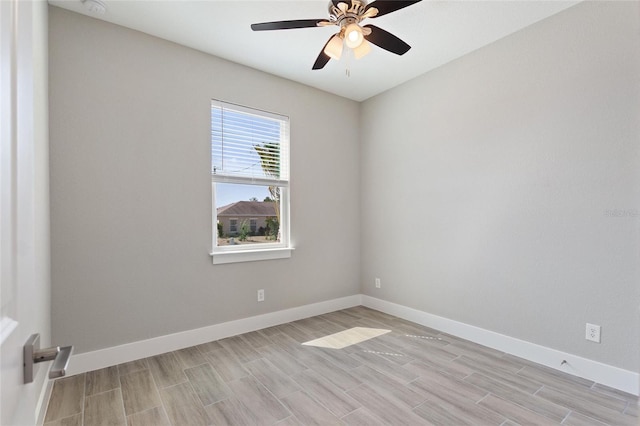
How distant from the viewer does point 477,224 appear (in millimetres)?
2895

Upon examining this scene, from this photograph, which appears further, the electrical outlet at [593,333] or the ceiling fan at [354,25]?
the electrical outlet at [593,333]

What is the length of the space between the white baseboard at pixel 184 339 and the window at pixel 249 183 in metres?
0.65

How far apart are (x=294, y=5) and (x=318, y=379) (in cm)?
283

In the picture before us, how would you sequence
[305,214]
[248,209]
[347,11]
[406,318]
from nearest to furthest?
[347,11] < [248,209] < [406,318] < [305,214]

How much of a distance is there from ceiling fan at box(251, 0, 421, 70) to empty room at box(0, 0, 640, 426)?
0.03 meters

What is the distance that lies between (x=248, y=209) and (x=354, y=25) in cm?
203

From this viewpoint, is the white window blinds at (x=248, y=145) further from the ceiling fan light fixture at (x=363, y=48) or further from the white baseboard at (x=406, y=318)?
the white baseboard at (x=406, y=318)

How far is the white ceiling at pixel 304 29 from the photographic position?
90.2 inches

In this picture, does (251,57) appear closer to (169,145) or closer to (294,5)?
(294,5)

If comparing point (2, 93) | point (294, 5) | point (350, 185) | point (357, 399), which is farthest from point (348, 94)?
point (2, 93)

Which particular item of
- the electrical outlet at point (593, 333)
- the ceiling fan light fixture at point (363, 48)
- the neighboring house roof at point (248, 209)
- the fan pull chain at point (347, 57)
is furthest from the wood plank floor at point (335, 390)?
the fan pull chain at point (347, 57)

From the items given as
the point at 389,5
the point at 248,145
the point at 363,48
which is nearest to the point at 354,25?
the point at 363,48

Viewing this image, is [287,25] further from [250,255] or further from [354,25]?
[250,255]

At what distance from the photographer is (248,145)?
326cm
